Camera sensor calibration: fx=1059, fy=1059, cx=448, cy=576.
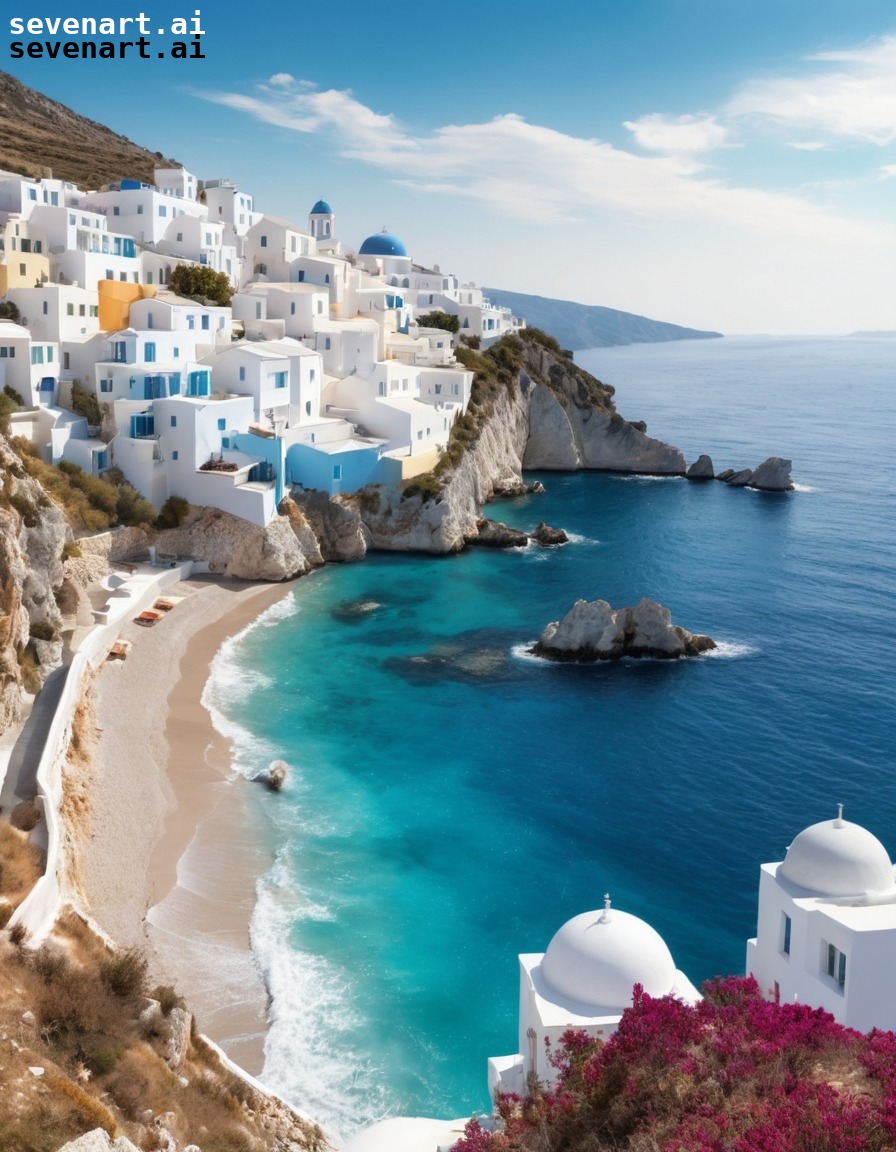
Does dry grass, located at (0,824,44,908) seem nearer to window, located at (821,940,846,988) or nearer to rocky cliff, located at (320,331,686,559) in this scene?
window, located at (821,940,846,988)

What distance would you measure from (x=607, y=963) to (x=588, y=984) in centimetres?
42

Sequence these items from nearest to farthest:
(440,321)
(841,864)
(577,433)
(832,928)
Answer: (832,928), (841,864), (440,321), (577,433)

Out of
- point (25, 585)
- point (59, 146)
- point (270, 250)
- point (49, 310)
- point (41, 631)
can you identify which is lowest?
point (41, 631)

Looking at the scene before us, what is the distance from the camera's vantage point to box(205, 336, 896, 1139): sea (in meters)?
20.7

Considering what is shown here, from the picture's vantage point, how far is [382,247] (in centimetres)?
9006

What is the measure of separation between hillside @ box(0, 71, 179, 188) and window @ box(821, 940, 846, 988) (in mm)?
82804

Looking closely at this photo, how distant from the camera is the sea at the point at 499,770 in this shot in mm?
20703

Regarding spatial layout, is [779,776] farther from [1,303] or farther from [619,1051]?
[1,303]

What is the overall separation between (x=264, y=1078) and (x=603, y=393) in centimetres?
7444

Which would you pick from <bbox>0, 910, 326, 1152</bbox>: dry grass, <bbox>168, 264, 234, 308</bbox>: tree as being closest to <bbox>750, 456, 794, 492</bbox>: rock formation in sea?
<bbox>168, 264, 234, 308</bbox>: tree

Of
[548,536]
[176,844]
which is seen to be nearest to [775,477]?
[548,536]

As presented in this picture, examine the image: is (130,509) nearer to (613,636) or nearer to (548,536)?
(613,636)

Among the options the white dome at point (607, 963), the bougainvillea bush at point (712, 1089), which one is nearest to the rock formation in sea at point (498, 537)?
the white dome at point (607, 963)

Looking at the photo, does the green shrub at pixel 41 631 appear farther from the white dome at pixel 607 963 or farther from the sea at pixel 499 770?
the white dome at pixel 607 963
